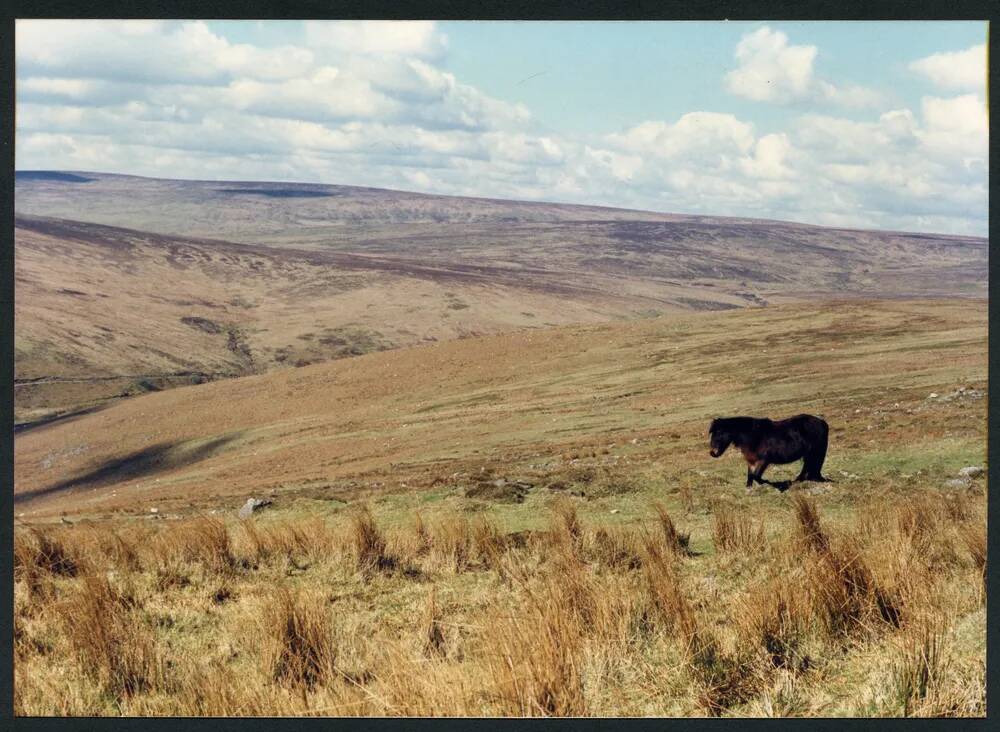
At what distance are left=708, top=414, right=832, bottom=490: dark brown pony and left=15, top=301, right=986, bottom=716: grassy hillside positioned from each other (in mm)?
Answer: 431

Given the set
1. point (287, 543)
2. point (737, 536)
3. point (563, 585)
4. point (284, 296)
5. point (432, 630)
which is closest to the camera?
point (563, 585)

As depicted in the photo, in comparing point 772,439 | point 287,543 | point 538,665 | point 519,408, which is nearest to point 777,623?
point 538,665

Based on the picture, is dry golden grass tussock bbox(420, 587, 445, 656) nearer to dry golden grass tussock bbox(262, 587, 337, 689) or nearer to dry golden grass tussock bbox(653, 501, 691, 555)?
dry golden grass tussock bbox(262, 587, 337, 689)

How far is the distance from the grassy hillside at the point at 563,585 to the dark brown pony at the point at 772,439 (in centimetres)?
43

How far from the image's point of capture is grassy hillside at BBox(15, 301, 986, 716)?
4.76 m

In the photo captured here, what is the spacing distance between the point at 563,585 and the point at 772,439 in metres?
6.63

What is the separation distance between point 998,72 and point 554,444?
15.6m

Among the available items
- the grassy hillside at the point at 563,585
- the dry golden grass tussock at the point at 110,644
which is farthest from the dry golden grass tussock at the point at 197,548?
the dry golden grass tussock at the point at 110,644

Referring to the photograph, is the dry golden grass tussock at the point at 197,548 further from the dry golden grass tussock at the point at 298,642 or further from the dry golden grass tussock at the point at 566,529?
the dry golden grass tussock at the point at 566,529

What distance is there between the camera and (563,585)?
5.89 meters

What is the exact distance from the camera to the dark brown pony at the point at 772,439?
11633 millimetres

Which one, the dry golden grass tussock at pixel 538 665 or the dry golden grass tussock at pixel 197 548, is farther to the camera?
the dry golden grass tussock at pixel 197 548

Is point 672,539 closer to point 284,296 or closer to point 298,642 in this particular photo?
point 298,642

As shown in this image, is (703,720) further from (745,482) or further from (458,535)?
(745,482)
